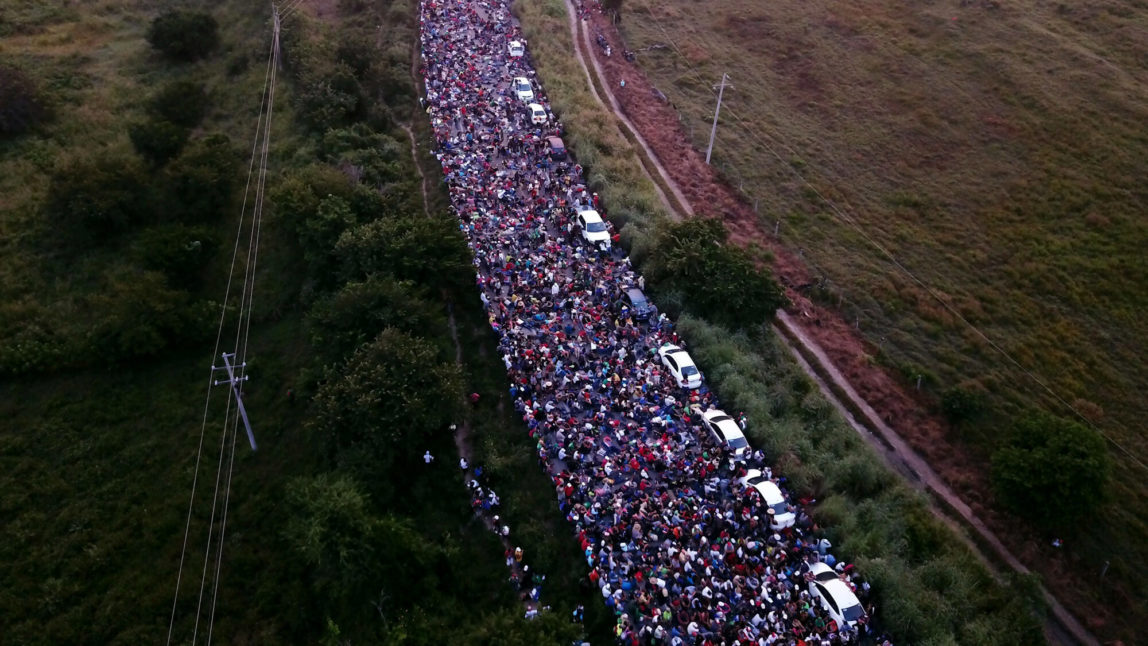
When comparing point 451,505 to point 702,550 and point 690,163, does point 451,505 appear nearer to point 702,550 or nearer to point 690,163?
point 702,550

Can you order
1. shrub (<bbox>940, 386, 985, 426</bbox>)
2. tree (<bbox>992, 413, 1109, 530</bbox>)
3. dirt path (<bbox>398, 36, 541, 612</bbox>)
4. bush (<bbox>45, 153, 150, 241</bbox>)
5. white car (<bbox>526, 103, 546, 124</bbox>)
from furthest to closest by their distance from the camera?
white car (<bbox>526, 103, 546, 124</bbox>), bush (<bbox>45, 153, 150, 241</bbox>), shrub (<bbox>940, 386, 985, 426</bbox>), tree (<bbox>992, 413, 1109, 530</bbox>), dirt path (<bbox>398, 36, 541, 612</bbox>)

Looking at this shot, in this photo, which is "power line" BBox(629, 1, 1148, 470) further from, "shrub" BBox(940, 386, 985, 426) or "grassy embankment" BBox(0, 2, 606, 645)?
"grassy embankment" BBox(0, 2, 606, 645)

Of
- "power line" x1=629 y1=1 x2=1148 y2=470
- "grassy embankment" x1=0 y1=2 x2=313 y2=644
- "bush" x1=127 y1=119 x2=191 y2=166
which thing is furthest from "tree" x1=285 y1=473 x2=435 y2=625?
"bush" x1=127 y1=119 x2=191 y2=166

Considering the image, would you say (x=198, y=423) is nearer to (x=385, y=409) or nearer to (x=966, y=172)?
(x=385, y=409)

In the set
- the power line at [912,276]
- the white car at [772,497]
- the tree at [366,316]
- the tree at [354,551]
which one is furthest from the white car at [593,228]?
the tree at [354,551]

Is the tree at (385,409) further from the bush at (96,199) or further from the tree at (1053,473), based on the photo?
the tree at (1053,473)

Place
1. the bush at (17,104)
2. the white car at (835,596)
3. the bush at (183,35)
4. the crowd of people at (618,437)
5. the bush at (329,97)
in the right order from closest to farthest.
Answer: the white car at (835,596), the crowd of people at (618,437), the bush at (329,97), the bush at (17,104), the bush at (183,35)
